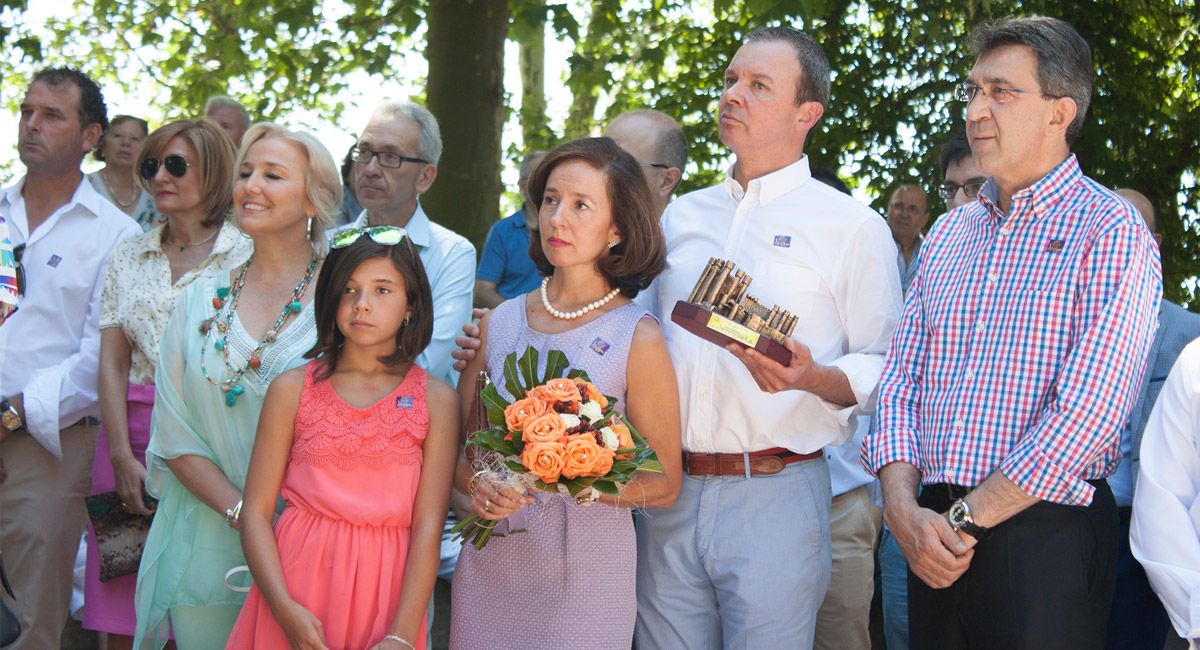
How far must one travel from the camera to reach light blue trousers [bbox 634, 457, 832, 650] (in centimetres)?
417

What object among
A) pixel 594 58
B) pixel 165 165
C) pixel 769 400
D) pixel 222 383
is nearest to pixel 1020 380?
pixel 769 400

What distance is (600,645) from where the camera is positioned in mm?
4105

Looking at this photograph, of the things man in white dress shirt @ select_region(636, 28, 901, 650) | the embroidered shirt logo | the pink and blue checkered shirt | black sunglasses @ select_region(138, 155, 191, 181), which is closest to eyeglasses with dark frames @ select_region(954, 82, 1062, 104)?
the pink and blue checkered shirt

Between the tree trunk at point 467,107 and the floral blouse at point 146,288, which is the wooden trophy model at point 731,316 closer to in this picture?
the floral blouse at point 146,288

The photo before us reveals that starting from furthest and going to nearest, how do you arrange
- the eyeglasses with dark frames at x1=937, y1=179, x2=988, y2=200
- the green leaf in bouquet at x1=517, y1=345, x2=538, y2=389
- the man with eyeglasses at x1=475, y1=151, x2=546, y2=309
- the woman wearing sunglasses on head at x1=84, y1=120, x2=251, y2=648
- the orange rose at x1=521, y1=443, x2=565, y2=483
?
1. the man with eyeglasses at x1=475, y1=151, x2=546, y2=309
2. the eyeglasses with dark frames at x1=937, y1=179, x2=988, y2=200
3. the woman wearing sunglasses on head at x1=84, y1=120, x2=251, y2=648
4. the green leaf in bouquet at x1=517, y1=345, x2=538, y2=389
5. the orange rose at x1=521, y1=443, x2=565, y2=483

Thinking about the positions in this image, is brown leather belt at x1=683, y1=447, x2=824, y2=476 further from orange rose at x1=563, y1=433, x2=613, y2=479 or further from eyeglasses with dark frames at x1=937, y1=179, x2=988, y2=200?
eyeglasses with dark frames at x1=937, y1=179, x2=988, y2=200

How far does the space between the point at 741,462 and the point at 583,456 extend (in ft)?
2.85

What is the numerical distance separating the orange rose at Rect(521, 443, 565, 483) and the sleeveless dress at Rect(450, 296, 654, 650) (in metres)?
0.56

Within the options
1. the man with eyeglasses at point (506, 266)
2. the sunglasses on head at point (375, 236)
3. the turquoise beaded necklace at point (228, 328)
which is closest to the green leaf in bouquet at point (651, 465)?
the sunglasses on head at point (375, 236)

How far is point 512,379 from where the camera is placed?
3930 mm

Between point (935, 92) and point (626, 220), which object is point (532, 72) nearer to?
point (935, 92)

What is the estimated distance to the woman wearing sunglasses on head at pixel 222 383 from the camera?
470 cm

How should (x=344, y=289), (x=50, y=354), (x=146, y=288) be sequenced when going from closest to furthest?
(x=344, y=289), (x=146, y=288), (x=50, y=354)

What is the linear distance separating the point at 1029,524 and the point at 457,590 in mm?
1818
